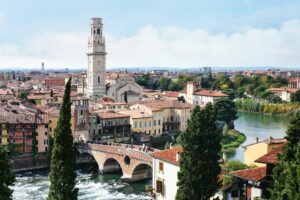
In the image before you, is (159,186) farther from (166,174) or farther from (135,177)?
(135,177)

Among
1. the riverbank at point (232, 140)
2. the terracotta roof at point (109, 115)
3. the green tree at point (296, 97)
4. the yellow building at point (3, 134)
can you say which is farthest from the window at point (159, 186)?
the green tree at point (296, 97)

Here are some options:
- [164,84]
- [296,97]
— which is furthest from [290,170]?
[164,84]

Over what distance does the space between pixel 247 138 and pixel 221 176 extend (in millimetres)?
40530

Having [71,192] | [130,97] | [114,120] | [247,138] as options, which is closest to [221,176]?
[71,192]

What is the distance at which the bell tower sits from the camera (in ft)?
275

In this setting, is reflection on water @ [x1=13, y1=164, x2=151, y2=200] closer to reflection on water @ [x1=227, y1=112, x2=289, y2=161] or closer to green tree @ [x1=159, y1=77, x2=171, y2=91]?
reflection on water @ [x1=227, y1=112, x2=289, y2=161]

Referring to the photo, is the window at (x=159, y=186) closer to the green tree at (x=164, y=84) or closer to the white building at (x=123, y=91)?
the white building at (x=123, y=91)

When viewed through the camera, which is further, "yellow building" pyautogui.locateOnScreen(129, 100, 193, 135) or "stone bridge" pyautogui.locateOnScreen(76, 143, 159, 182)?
"yellow building" pyautogui.locateOnScreen(129, 100, 193, 135)

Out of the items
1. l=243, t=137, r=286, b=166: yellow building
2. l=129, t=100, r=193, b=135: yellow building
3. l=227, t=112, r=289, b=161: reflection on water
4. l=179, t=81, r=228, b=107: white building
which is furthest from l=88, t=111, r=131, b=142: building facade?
l=179, t=81, r=228, b=107: white building

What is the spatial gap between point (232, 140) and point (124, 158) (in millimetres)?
22368

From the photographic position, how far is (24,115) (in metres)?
51.7

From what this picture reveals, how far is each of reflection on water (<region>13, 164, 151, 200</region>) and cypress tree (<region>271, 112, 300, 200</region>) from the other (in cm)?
2270

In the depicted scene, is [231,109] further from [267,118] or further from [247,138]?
[267,118]

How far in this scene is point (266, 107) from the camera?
96375mm
